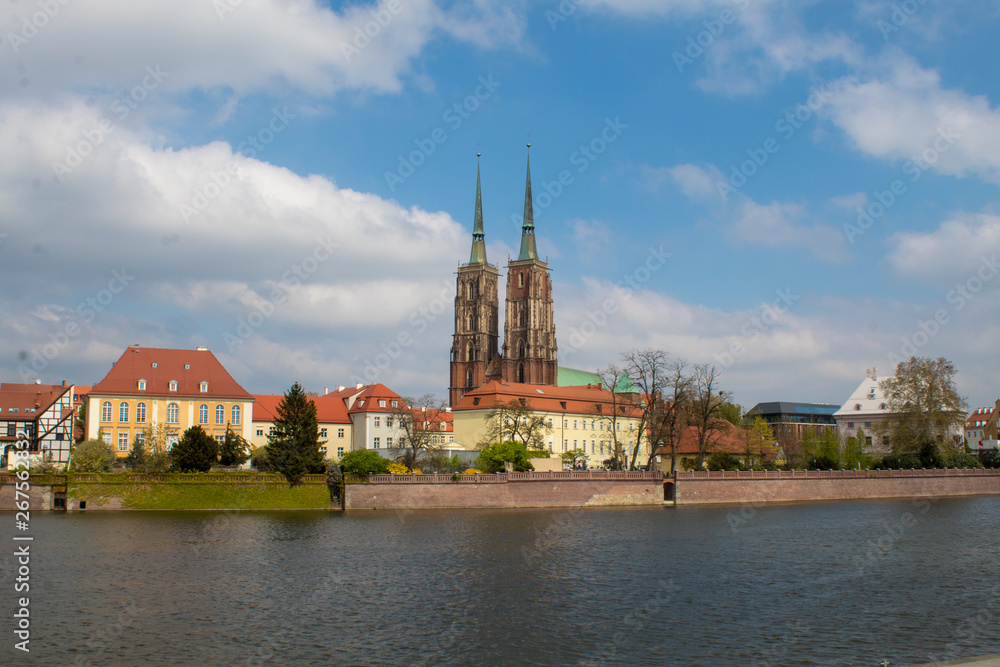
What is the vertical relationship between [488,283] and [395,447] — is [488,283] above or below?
above

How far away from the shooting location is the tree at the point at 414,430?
83.8 metres

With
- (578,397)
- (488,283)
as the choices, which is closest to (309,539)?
(578,397)

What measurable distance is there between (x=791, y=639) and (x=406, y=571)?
15.6 meters

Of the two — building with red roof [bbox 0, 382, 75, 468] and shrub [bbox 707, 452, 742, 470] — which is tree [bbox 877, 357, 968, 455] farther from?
building with red roof [bbox 0, 382, 75, 468]

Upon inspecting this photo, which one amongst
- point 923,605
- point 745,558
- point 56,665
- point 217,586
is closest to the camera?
point 56,665

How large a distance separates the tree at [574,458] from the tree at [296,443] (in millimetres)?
30542

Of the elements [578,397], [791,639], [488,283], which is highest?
[488,283]

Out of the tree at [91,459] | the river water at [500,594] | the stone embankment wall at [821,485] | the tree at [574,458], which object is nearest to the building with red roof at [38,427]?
the tree at [91,459]

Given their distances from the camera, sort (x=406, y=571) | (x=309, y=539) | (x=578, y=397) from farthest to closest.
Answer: (x=578, y=397), (x=309, y=539), (x=406, y=571)

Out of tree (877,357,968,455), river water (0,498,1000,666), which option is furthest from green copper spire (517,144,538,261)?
river water (0,498,1000,666)

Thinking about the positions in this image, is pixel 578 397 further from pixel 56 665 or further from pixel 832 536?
pixel 56 665

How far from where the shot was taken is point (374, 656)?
21.6m

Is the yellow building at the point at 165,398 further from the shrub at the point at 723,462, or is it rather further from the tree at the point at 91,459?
the shrub at the point at 723,462

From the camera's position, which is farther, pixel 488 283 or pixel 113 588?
pixel 488 283
